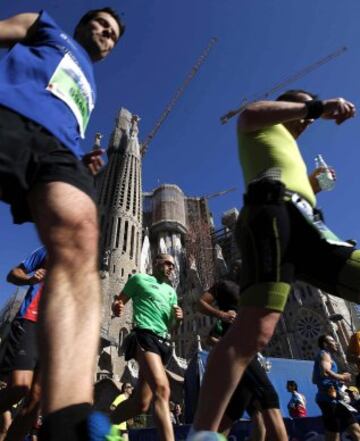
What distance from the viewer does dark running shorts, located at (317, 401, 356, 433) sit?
451 centimetres

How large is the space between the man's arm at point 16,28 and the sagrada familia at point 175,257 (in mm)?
16451

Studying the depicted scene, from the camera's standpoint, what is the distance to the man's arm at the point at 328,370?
192 inches

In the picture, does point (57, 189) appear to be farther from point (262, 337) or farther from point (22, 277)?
point (22, 277)

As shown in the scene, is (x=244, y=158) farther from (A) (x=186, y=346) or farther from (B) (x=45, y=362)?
(A) (x=186, y=346)

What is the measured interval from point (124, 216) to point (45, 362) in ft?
150

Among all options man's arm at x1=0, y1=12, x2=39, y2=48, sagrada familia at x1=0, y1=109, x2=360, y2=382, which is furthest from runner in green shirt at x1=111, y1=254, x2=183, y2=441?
sagrada familia at x1=0, y1=109, x2=360, y2=382

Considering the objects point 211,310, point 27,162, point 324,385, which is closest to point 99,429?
point 27,162

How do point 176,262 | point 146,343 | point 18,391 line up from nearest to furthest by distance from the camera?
1. point 18,391
2. point 146,343
3. point 176,262

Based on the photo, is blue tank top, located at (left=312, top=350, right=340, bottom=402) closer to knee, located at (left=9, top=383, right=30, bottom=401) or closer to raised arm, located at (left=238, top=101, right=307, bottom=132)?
knee, located at (left=9, top=383, right=30, bottom=401)

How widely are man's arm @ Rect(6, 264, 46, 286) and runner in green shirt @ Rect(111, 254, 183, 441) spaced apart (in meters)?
0.96

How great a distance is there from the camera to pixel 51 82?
5.31 feet

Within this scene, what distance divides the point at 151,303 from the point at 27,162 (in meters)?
2.94

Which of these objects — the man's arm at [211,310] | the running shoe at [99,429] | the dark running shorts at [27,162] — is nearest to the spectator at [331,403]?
the man's arm at [211,310]

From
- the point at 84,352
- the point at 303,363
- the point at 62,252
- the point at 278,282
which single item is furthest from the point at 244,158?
the point at 303,363
